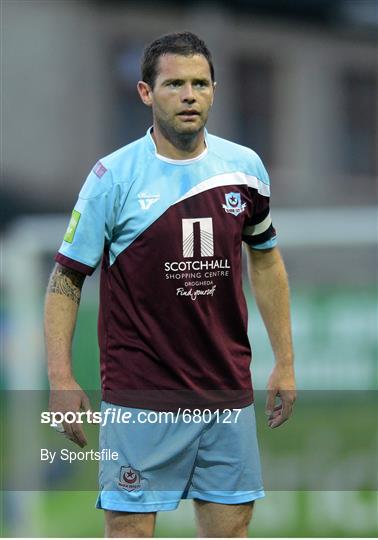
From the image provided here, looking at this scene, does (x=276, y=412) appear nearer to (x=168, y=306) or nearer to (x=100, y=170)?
(x=168, y=306)

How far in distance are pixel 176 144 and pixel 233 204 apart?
0.90 feet

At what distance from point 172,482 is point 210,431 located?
0.21 m

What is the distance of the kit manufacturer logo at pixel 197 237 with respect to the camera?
4199 millimetres

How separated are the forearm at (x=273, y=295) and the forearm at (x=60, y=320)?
0.66m

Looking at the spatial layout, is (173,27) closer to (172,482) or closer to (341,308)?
(341,308)

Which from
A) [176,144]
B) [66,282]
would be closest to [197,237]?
[176,144]

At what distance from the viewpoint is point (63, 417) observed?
4.16 metres

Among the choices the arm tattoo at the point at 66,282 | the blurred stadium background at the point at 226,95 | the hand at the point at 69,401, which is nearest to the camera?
the hand at the point at 69,401

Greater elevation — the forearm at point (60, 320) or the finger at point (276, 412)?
the forearm at point (60, 320)

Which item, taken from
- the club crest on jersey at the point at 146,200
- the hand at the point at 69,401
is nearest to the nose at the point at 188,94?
the club crest on jersey at the point at 146,200

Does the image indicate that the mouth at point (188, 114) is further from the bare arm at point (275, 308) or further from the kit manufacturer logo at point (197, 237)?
the bare arm at point (275, 308)

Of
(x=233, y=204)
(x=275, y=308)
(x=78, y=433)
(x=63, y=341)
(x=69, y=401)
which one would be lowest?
(x=78, y=433)

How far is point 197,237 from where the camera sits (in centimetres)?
421

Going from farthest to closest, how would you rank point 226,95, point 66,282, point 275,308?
1. point 226,95
2. point 275,308
3. point 66,282
